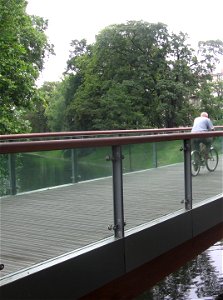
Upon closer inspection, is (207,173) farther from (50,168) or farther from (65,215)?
(50,168)

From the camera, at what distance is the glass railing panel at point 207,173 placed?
511 cm

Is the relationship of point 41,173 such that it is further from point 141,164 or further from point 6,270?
point 141,164

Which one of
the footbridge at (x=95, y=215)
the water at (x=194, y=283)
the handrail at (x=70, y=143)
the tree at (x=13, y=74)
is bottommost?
the water at (x=194, y=283)

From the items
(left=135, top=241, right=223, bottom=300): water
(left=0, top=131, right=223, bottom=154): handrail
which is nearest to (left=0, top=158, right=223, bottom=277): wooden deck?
(left=0, top=131, right=223, bottom=154): handrail

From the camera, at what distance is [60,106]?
57562mm

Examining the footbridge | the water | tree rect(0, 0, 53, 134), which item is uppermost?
tree rect(0, 0, 53, 134)

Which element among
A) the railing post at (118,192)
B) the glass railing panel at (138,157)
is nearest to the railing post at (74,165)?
the railing post at (118,192)

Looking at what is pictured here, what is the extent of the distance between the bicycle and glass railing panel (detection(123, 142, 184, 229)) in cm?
25

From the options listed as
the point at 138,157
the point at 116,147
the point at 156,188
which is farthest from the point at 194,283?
the point at 116,147

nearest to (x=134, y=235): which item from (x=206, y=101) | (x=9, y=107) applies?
(x=9, y=107)

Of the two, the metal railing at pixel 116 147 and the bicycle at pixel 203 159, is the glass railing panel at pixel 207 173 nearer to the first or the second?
the bicycle at pixel 203 159

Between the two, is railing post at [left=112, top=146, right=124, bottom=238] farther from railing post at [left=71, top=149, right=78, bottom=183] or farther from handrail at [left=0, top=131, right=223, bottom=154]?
railing post at [left=71, top=149, right=78, bottom=183]

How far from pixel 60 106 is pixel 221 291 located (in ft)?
170

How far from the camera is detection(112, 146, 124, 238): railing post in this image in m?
3.62
